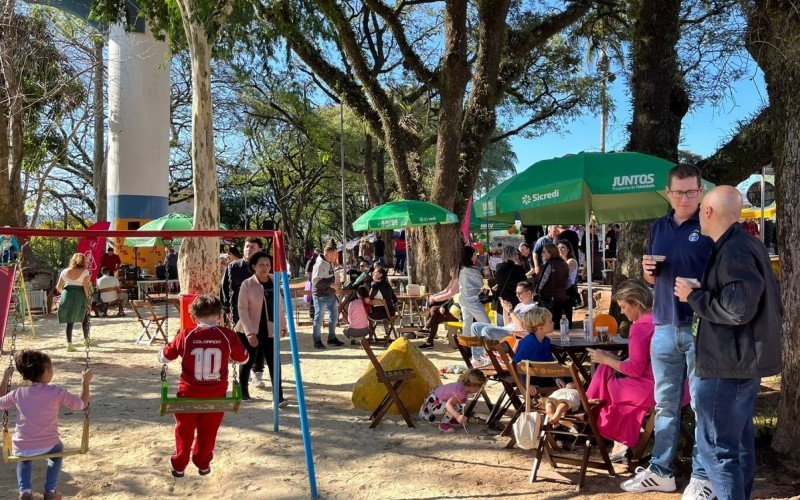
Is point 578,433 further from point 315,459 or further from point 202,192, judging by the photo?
point 202,192

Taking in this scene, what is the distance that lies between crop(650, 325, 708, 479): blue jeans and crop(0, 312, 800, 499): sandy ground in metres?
0.29

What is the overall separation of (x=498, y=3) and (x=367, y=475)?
37.0 ft

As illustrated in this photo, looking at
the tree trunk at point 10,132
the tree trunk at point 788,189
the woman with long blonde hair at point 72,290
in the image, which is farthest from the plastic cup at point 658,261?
the tree trunk at point 10,132

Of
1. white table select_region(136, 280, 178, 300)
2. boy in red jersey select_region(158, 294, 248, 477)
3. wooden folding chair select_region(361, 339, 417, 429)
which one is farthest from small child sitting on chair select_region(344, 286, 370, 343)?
white table select_region(136, 280, 178, 300)

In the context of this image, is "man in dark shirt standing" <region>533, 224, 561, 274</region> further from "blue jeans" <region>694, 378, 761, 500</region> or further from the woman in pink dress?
"blue jeans" <region>694, 378, 761, 500</region>

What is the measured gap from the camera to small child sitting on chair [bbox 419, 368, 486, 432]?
6375 mm

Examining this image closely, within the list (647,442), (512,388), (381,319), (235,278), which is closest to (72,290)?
(235,278)

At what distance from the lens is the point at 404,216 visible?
12.1 meters

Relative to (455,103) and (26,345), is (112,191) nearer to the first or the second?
(26,345)

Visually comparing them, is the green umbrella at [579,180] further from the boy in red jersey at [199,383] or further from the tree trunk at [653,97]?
the boy in red jersey at [199,383]

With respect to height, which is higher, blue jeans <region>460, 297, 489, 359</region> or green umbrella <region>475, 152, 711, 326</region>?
green umbrella <region>475, 152, 711, 326</region>

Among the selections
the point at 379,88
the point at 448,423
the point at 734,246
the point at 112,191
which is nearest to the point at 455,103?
the point at 379,88

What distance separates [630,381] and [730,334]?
5.46 ft

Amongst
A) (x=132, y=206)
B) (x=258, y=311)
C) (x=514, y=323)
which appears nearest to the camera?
(x=258, y=311)
